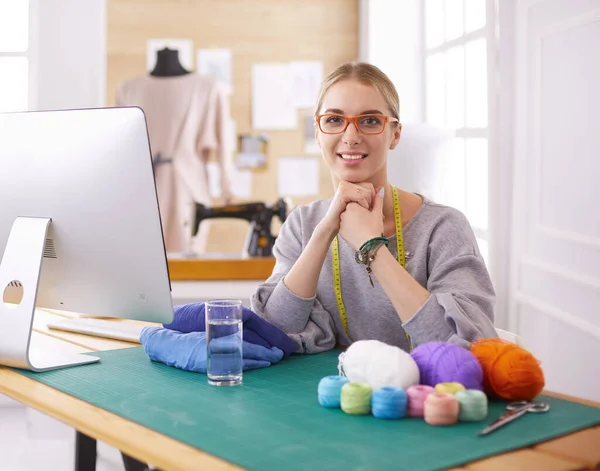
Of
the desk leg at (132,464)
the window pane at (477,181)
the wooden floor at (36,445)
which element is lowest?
the wooden floor at (36,445)

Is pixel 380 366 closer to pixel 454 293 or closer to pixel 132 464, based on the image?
pixel 454 293

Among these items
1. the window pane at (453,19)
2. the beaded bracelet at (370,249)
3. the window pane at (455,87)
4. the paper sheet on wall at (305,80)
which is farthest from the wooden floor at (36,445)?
the paper sheet on wall at (305,80)

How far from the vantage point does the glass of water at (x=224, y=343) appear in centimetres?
138

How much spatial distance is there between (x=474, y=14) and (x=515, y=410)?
7.58ft

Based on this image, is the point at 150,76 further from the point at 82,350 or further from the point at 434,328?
the point at 434,328

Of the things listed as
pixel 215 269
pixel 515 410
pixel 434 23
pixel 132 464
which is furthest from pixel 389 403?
pixel 434 23

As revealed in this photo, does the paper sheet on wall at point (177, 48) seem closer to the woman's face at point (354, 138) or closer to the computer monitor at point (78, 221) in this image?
the woman's face at point (354, 138)

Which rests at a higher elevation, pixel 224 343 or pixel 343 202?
pixel 343 202

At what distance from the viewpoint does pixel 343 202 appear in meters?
1.71

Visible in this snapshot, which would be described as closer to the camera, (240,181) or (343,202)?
(343,202)

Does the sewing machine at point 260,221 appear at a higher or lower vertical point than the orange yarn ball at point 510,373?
higher

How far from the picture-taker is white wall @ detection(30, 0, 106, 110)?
378 centimetres

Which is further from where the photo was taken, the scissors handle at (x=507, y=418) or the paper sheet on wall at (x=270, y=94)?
the paper sheet on wall at (x=270, y=94)

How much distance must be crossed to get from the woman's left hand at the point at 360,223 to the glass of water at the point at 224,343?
1.21ft
